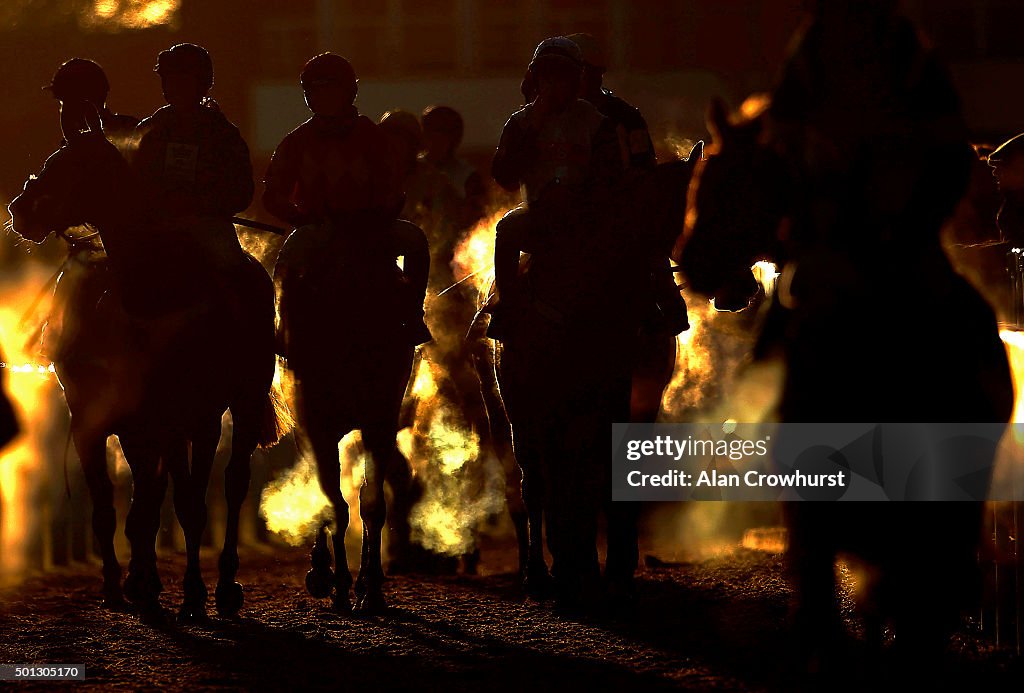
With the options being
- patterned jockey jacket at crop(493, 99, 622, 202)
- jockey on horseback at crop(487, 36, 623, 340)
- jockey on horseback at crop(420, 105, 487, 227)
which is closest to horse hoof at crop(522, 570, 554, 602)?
jockey on horseback at crop(487, 36, 623, 340)

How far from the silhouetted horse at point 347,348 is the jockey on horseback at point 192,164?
383 millimetres

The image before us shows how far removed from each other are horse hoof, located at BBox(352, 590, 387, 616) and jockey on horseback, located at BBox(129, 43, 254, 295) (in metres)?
1.76

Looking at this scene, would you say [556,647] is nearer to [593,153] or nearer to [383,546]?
[593,153]

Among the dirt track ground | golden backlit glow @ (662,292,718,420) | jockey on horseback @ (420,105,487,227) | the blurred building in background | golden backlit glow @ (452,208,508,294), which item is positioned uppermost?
the blurred building in background

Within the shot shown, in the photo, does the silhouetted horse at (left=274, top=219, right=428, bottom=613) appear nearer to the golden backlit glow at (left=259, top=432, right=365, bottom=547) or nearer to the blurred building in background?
the golden backlit glow at (left=259, top=432, right=365, bottom=547)

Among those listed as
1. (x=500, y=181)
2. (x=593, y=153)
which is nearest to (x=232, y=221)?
(x=500, y=181)

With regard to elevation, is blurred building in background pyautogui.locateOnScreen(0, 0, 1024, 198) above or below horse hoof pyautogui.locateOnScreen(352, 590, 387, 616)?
above

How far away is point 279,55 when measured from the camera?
2870cm

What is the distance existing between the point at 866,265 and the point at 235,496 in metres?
4.67

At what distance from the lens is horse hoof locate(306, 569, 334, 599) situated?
31.1 ft

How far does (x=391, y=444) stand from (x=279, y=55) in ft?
67.1

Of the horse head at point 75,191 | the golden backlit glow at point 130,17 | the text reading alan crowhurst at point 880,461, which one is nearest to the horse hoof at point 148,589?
the horse head at point 75,191

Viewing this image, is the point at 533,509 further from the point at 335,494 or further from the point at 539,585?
the point at 335,494

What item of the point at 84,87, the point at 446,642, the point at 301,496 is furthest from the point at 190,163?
the point at 301,496
